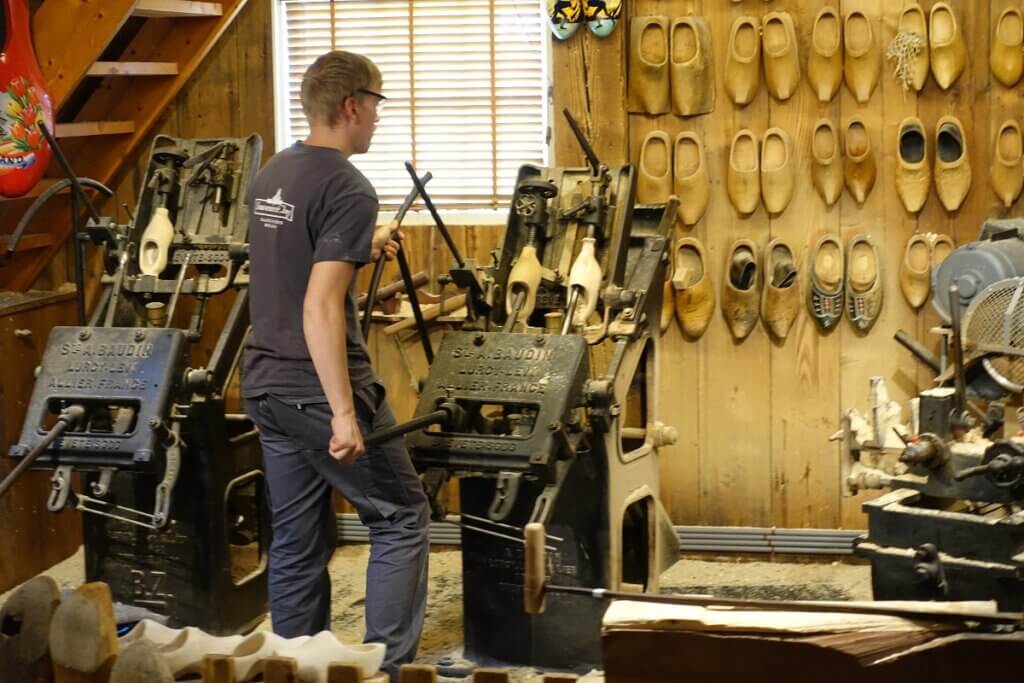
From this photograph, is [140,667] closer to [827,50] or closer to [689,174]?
[689,174]

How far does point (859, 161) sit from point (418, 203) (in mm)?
1544

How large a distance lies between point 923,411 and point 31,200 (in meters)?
3.01

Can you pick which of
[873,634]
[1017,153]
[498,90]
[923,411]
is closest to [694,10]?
[498,90]

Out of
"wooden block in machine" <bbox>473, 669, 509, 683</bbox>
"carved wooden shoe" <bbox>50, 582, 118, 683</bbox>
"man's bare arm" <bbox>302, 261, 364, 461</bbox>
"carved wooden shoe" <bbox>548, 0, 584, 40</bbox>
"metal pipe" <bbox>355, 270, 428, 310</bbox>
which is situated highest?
"carved wooden shoe" <bbox>548, 0, 584, 40</bbox>

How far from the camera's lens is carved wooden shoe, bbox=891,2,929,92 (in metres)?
4.78

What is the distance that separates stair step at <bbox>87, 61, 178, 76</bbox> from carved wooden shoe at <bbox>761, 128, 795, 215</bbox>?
2025 mm

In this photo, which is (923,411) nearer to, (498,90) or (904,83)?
(904,83)

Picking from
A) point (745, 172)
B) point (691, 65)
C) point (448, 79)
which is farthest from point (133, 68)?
point (745, 172)

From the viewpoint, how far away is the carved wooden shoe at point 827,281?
4.92 m

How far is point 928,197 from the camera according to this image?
4.86 meters

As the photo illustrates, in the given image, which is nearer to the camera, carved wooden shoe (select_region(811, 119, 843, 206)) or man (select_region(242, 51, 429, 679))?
man (select_region(242, 51, 429, 679))

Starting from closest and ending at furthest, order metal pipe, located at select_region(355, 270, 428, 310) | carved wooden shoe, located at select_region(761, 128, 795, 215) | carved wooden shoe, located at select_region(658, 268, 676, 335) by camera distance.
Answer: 1. metal pipe, located at select_region(355, 270, 428, 310)
2. carved wooden shoe, located at select_region(761, 128, 795, 215)
3. carved wooden shoe, located at select_region(658, 268, 676, 335)

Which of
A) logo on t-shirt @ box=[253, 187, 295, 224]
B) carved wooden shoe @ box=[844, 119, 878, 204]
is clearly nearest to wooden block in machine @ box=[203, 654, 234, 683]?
logo on t-shirt @ box=[253, 187, 295, 224]

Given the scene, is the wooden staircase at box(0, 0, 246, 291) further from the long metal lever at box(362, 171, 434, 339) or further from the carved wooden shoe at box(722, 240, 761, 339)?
the carved wooden shoe at box(722, 240, 761, 339)
